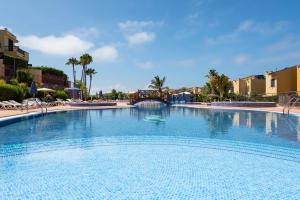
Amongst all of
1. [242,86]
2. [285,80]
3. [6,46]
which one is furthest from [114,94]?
[285,80]

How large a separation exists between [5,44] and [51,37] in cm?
Answer: 1348

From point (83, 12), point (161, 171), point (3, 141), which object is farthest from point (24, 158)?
point (83, 12)

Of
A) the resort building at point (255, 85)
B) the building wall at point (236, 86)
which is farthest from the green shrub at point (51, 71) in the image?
the resort building at point (255, 85)

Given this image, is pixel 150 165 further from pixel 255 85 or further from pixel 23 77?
pixel 255 85

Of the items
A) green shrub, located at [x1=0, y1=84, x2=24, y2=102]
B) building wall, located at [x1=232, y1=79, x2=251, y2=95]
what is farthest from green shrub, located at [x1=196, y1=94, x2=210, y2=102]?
green shrub, located at [x1=0, y1=84, x2=24, y2=102]

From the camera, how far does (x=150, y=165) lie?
6816 mm

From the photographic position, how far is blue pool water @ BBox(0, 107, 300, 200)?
500 centimetres

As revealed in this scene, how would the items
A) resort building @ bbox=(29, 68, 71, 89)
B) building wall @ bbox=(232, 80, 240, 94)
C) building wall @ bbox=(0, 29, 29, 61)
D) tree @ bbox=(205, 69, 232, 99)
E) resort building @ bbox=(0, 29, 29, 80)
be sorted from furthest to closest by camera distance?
building wall @ bbox=(232, 80, 240, 94) → resort building @ bbox=(29, 68, 71, 89) → tree @ bbox=(205, 69, 232, 99) → building wall @ bbox=(0, 29, 29, 61) → resort building @ bbox=(0, 29, 29, 80)

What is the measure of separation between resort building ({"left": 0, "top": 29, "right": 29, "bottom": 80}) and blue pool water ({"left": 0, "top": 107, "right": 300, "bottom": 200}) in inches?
1080

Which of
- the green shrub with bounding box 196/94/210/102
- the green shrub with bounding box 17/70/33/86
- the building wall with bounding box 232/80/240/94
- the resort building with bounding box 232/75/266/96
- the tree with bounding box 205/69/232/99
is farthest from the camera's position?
the building wall with bounding box 232/80/240/94

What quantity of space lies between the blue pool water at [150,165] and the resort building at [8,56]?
2743cm

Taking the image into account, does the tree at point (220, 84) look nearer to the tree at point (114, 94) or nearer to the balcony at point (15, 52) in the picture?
the tree at point (114, 94)

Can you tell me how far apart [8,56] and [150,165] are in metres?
36.0

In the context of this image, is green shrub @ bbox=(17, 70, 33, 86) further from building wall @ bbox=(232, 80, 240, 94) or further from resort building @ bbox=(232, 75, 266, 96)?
building wall @ bbox=(232, 80, 240, 94)
